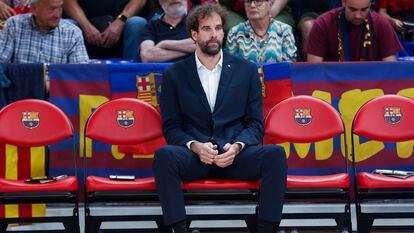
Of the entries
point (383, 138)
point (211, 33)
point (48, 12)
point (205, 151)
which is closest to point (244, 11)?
point (48, 12)

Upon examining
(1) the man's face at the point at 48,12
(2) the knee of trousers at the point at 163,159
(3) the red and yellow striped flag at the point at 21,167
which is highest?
(1) the man's face at the point at 48,12

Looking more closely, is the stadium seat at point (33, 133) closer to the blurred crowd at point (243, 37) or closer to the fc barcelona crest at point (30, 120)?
the fc barcelona crest at point (30, 120)

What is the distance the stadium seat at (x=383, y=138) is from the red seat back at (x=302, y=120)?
0.18 metres

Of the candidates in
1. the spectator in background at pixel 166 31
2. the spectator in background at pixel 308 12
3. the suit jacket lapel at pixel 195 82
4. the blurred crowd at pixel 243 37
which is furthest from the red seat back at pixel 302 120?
the spectator in background at pixel 308 12

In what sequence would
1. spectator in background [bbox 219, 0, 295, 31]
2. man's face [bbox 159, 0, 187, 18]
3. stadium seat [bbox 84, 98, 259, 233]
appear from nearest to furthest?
stadium seat [bbox 84, 98, 259, 233] < man's face [bbox 159, 0, 187, 18] < spectator in background [bbox 219, 0, 295, 31]

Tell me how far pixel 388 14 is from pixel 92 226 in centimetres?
399

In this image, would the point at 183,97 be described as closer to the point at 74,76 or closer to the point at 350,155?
the point at 74,76

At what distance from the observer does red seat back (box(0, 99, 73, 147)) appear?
6.22 meters

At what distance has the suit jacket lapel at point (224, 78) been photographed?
6.17m

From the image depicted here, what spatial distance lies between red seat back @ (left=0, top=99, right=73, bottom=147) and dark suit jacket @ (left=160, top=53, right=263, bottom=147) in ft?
2.38

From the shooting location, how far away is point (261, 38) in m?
7.40

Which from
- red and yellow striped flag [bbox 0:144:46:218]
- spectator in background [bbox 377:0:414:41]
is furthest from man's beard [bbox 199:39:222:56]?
spectator in background [bbox 377:0:414:41]

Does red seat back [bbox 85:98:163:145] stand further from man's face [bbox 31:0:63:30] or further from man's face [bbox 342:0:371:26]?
man's face [bbox 342:0:371:26]

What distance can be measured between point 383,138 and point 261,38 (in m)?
1.64
